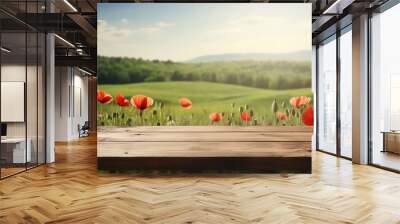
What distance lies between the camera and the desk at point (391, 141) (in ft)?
21.5

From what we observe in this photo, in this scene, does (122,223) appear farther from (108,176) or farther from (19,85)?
(19,85)

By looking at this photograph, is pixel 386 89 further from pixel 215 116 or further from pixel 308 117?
pixel 215 116

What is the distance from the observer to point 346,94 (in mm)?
8414

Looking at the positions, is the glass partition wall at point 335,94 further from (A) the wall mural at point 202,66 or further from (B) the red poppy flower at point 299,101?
(A) the wall mural at point 202,66

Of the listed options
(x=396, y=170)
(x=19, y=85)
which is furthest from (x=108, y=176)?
(x=396, y=170)

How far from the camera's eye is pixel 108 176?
19.9 ft

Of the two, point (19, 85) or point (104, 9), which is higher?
point (104, 9)

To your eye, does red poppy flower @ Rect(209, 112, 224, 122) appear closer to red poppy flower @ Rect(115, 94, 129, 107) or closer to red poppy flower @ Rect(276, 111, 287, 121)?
red poppy flower @ Rect(276, 111, 287, 121)

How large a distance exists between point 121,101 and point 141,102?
0.34 m

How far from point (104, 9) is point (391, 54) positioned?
5128 mm

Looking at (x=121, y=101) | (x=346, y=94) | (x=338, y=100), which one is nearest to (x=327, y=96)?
(x=338, y=100)

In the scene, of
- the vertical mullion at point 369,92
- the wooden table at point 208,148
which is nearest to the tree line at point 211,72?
the wooden table at point 208,148

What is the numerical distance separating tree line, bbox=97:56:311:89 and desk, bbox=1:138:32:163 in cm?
173

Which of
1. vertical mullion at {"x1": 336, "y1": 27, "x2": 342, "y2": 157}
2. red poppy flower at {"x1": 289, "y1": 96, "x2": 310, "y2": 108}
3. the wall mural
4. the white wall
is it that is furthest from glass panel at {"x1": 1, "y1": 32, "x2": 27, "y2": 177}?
the white wall
